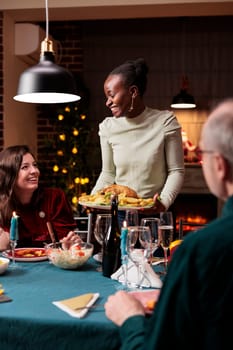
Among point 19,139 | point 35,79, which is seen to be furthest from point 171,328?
point 19,139

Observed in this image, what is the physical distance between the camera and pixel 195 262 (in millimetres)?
919

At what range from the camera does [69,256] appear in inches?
72.2

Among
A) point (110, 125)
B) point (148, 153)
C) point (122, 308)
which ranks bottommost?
point (122, 308)

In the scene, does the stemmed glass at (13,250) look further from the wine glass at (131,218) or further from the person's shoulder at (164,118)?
the person's shoulder at (164,118)

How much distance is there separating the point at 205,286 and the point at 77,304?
57 centimetres

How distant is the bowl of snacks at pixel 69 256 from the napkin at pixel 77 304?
0.37 metres

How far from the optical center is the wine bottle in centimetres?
176

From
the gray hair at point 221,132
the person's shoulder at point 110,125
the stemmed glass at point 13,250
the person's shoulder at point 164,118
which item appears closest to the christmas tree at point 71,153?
the person's shoulder at point 110,125

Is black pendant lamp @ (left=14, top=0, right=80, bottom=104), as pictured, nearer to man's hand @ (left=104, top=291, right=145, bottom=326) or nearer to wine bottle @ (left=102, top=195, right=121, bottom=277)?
wine bottle @ (left=102, top=195, right=121, bottom=277)

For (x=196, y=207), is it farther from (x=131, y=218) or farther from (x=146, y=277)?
(x=146, y=277)

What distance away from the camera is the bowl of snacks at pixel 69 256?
1832 mm

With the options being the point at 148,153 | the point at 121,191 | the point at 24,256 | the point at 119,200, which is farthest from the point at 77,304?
the point at 148,153

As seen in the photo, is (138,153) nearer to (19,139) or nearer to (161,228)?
(161,228)

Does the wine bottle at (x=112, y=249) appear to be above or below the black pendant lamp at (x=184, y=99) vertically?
→ below
